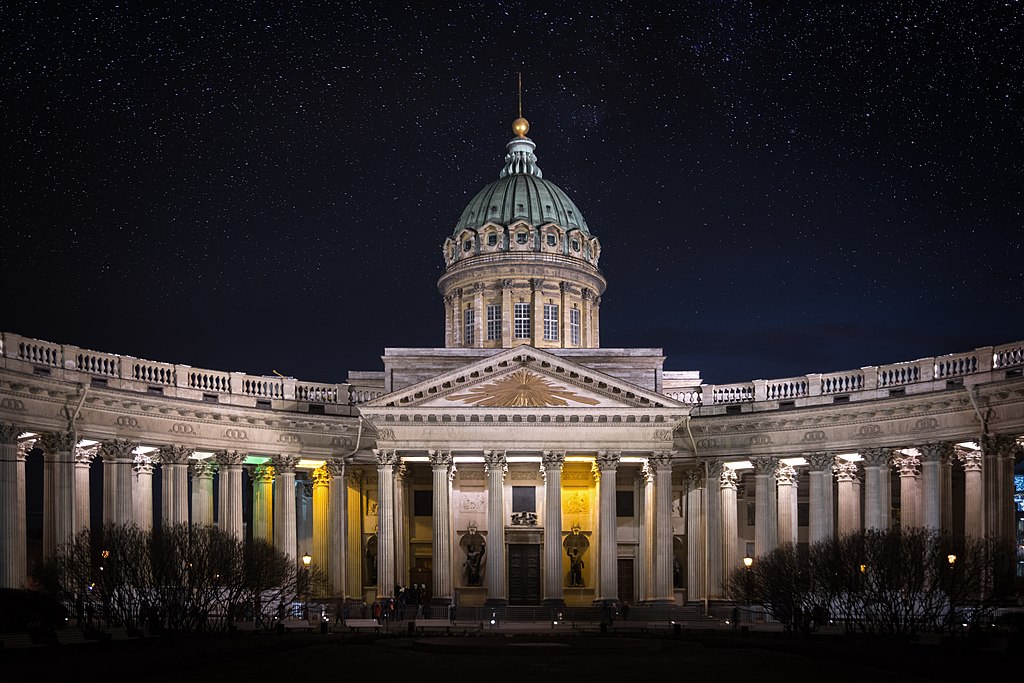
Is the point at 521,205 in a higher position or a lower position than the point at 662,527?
higher

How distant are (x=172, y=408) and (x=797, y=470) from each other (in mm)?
36230

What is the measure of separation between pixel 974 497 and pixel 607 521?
19.1 meters

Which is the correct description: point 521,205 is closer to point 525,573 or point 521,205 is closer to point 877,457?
point 525,573

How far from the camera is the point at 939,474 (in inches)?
2525

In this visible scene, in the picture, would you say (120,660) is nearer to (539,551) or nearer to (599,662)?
(599,662)

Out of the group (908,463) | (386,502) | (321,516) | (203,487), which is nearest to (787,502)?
(908,463)

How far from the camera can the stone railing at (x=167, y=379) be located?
5694 centimetres

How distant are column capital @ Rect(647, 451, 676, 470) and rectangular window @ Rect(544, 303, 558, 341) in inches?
830

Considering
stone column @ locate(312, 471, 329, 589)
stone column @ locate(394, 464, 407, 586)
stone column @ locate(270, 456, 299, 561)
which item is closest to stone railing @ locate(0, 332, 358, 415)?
stone column @ locate(270, 456, 299, 561)

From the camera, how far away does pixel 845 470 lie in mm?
71250

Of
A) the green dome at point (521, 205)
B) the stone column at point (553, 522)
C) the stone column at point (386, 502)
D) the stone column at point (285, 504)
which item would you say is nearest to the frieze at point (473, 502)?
the stone column at point (553, 522)

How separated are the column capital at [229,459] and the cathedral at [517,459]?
0.52 feet

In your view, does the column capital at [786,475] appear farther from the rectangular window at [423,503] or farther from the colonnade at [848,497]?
the rectangular window at [423,503]

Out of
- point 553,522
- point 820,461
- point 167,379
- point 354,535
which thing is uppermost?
point 167,379
